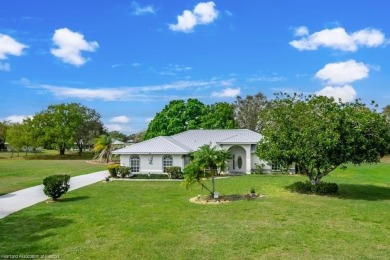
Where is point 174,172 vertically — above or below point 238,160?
below

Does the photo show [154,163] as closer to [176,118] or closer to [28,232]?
[176,118]

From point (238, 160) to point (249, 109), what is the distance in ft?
146

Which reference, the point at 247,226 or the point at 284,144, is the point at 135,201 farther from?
the point at 284,144

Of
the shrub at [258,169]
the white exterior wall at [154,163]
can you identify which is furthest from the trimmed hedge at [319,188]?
the white exterior wall at [154,163]

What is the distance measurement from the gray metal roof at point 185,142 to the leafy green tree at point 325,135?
1103 cm

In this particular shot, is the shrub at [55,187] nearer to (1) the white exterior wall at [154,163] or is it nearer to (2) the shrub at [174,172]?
(2) the shrub at [174,172]

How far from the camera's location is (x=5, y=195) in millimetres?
24734

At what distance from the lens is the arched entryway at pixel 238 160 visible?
134ft

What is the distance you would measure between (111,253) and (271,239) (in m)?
5.89

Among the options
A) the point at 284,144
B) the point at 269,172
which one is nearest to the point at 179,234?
the point at 284,144

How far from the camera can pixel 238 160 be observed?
41.2m

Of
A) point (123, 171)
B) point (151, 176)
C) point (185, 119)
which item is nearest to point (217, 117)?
point (185, 119)

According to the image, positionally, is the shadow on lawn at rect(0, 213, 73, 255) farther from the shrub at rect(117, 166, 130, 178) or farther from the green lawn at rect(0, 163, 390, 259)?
the shrub at rect(117, 166, 130, 178)

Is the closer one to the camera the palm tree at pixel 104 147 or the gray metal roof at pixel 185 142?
the gray metal roof at pixel 185 142
